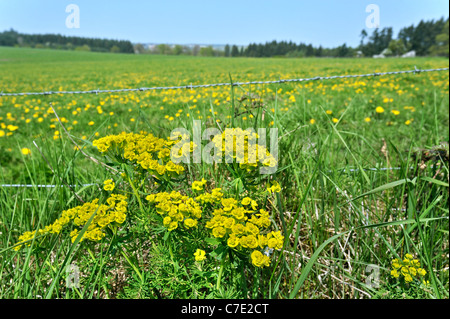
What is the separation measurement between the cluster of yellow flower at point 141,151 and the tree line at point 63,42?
72.9 metres

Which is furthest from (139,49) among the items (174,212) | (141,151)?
(174,212)

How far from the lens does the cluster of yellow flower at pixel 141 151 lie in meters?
1.24

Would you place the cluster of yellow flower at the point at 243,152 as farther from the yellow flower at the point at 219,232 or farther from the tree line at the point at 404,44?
the tree line at the point at 404,44

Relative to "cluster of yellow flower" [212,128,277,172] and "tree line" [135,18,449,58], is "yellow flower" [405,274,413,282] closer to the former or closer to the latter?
"cluster of yellow flower" [212,128,277,172]

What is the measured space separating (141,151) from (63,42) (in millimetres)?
87092

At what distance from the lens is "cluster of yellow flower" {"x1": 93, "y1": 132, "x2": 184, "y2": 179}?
4.08ft

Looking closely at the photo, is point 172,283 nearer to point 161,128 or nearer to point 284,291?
point 284,291

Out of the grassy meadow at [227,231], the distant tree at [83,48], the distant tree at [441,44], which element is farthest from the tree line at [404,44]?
the grassy meadow at [227,231]

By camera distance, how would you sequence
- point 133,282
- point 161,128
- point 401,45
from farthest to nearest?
point 401,45, point 161,128, point 133,282

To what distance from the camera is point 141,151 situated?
130 cm

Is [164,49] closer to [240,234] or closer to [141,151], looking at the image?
[141,151]
